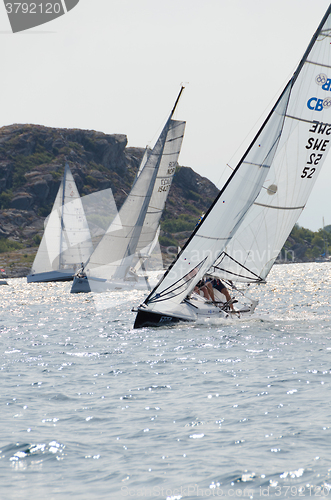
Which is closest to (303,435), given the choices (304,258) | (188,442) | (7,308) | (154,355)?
(188,442)

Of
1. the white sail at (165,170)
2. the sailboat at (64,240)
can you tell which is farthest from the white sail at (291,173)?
the sailboat at (64,240)

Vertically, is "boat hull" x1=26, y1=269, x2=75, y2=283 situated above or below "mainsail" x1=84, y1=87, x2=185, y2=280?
below

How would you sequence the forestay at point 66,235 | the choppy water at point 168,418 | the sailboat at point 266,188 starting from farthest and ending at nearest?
the forestay at point 66,235 → the sailboat at point 266,188 → the choppy water at point 168,418

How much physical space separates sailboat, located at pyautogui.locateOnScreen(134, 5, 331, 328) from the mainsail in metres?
15.9

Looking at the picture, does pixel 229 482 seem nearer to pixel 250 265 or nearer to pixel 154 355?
pixel 154 355

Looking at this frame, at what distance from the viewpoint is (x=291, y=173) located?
61.7 feet

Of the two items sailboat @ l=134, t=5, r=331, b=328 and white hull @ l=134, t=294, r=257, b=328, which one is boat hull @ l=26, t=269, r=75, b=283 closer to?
white hull @ l=134, t=294, r=257, b=328

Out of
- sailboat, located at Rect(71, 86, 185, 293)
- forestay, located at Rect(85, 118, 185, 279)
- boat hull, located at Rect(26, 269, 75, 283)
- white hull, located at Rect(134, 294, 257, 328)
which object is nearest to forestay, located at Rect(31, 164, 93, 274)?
boat hull, located at Rect(26, 269, 75, 283)

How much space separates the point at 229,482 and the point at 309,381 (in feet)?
15.2

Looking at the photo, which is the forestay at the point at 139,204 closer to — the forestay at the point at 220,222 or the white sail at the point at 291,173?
the white sail at the point at 291,173

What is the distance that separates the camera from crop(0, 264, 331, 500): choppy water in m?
5.63

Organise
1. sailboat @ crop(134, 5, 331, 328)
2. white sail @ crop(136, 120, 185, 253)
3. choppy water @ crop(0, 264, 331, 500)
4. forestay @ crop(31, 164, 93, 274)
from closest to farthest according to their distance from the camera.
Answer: choppy water @ crop(0, 264, 331, 500), sailboat @ crop(134, 5, 331, 328), white sail @ crop(136, 120, 185, 253), forestay @ crop(31, 164, 93, 274)

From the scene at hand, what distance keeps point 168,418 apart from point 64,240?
55.9 metres

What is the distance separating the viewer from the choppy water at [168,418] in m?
5.63
